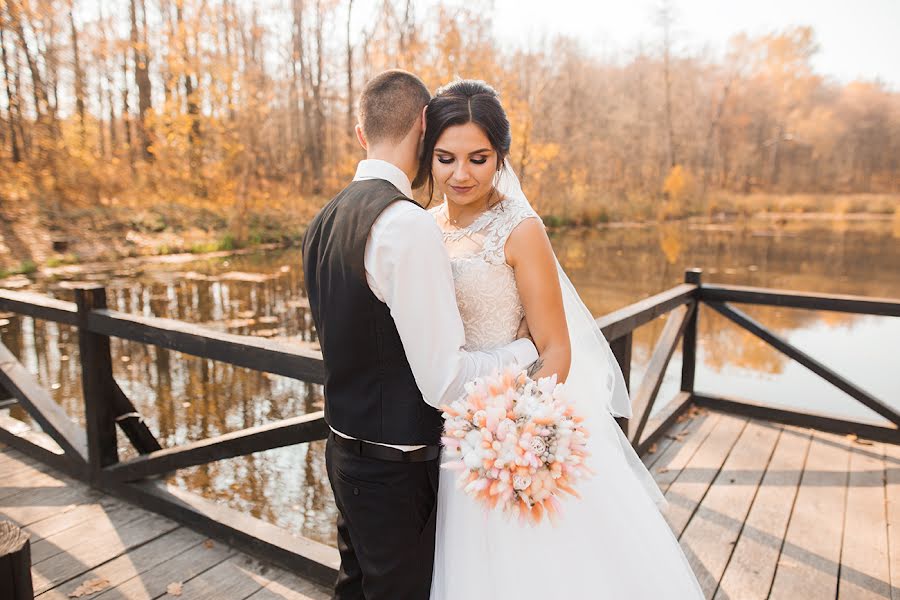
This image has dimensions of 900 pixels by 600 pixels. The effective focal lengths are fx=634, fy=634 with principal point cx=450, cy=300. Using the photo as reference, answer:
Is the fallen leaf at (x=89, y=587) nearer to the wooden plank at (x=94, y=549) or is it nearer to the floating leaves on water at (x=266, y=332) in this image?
the wooden plank at (x=94, y=549)

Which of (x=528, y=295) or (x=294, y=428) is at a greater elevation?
(x=528, y=295)

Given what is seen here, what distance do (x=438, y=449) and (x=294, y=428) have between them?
1.04 m

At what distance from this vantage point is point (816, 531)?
9.75 feet

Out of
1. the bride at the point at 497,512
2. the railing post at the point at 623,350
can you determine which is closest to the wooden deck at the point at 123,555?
the bride at the point at 497,512

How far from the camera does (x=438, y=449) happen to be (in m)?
1.58

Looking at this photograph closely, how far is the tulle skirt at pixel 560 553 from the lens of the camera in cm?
160

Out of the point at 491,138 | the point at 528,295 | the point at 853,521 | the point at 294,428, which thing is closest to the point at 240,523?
the point at 294,428

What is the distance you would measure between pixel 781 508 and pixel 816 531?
238 mm

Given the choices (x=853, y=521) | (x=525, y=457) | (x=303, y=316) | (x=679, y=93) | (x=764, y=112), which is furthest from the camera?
(x=764, y=112)

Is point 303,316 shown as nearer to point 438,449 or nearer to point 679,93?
point 438,449

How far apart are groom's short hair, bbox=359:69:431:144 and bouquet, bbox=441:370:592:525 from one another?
68cm

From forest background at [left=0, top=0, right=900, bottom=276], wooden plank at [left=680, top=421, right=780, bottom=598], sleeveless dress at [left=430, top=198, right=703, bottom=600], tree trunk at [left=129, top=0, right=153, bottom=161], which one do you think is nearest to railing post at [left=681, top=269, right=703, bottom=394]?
wooden plank at [left=680, top=421, right=780, bottom=598]

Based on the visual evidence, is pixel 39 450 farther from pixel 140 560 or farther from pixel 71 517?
pixel 140 560

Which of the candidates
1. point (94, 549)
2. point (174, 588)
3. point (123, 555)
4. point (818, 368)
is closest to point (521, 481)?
point (174, 588)
